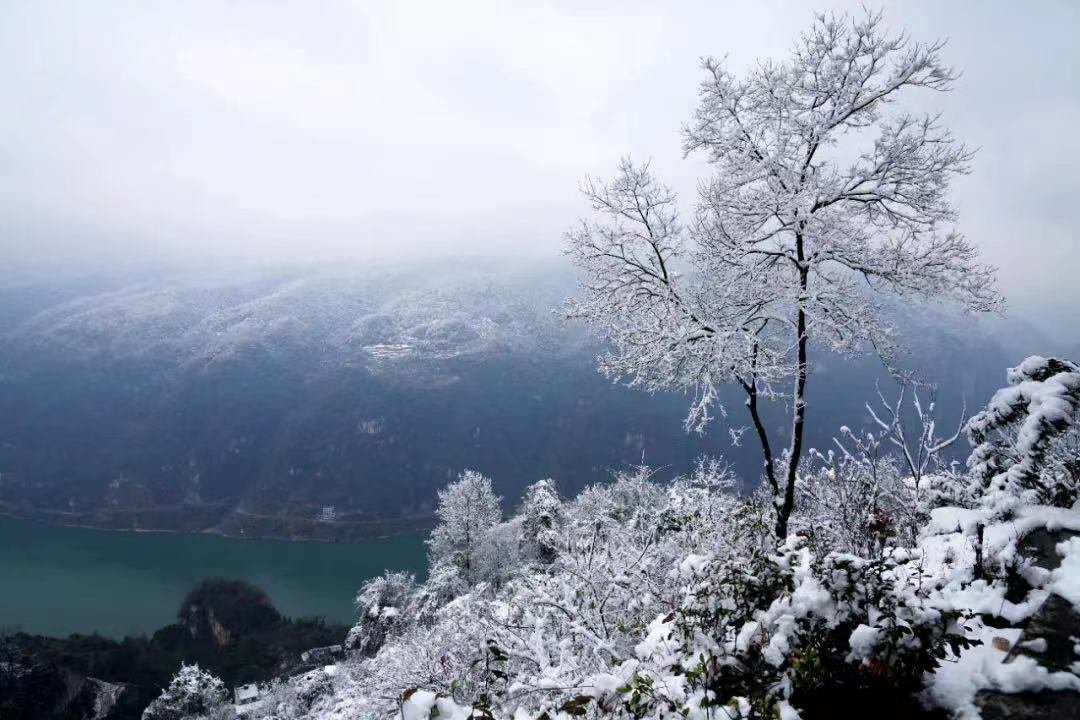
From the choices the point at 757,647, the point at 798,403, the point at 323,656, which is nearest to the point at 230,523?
the point at 323,656

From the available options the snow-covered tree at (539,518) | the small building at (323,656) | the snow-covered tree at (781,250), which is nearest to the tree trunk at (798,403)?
the snow-covered tree at (781,250)

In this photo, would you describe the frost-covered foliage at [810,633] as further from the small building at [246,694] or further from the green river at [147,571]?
the green river at [147,571]

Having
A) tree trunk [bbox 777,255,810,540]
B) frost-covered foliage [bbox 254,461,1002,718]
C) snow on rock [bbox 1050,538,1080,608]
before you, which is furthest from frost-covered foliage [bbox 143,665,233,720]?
snow on rock [bbox 1050,538,1080,608]

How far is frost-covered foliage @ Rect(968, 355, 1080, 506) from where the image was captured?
5.11 m

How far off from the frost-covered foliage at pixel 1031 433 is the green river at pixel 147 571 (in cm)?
8174

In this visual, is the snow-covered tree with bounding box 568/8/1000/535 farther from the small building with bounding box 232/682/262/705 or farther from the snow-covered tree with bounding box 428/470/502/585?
the small building with bounding box 232/682/262/705

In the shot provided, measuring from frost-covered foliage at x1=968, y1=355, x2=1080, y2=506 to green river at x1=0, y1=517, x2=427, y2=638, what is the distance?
81.7 meters

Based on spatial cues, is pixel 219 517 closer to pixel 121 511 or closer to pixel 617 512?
pixel 121 511

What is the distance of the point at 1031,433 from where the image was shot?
5145mm

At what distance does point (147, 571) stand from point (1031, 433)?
128 meters

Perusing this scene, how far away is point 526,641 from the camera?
701 centimetres

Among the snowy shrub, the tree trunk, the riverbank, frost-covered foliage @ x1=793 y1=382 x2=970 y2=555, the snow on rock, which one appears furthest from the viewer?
Result: the riverbank

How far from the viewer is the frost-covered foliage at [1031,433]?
5.11m

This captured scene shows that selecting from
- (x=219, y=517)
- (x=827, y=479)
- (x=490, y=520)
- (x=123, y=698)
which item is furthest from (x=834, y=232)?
(x=219, y=517)
